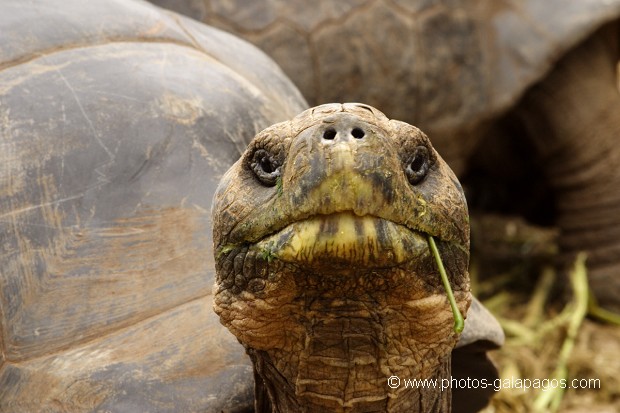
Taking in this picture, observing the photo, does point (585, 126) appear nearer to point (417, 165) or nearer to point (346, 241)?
point (417, 165)

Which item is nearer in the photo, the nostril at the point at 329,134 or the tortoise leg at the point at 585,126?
the nostril at the point at 329,134

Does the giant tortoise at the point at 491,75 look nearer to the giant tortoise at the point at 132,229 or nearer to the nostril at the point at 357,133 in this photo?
the giant tortoise at the point at 132,229

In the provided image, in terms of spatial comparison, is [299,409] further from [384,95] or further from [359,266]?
[384,95]

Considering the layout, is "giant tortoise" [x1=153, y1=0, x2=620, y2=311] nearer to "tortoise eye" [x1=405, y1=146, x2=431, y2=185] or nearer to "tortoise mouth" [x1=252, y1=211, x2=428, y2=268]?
"tortoise eye" [x1=405, y1=146, x2=431, y2=185]

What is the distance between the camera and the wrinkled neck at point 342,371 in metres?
2.03

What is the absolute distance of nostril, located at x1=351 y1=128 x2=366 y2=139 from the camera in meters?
1.80

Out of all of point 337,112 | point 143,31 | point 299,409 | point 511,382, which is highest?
point 143,31

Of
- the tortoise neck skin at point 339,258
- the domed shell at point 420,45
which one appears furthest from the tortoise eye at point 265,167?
the domed shell at point 420,45

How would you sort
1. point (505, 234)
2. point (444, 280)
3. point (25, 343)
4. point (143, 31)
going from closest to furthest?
point (444, 280)
point (25, 343)
point (143, 31)
point (505, 234)

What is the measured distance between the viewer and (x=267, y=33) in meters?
4.89

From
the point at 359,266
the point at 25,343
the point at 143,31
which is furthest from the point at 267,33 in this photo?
the point at 359,266

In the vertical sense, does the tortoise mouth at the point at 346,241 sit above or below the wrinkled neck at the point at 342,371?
above

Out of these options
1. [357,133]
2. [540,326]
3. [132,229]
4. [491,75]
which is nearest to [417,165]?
[357,133]

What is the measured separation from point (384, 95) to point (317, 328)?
10.5 ft
